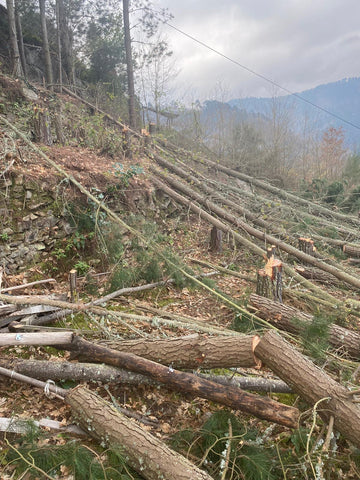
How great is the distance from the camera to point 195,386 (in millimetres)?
2650

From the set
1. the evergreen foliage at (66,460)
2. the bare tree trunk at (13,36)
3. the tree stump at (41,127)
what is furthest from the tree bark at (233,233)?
the bare tree trunk at (13,36)

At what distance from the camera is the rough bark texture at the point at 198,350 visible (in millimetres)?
2584

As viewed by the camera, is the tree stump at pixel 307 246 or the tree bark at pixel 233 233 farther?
the tree stump at pixel 307 246

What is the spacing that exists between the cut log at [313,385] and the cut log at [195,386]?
192mm

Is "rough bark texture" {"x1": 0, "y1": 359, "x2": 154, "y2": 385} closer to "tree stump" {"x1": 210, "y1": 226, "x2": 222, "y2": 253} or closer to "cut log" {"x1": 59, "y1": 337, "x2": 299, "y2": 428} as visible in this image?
"cut log" {"x1": 59, "y1": 337, "x2": 299, "y2": 428}

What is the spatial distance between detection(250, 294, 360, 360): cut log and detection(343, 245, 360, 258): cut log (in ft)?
10.6

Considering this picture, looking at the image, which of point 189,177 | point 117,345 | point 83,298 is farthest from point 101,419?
point 189,177

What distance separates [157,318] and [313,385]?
1765mm

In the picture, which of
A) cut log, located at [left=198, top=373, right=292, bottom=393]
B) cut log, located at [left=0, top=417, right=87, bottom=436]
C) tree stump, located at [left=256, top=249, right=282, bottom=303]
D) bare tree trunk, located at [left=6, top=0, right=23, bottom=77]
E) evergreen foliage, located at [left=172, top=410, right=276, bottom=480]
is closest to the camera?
evergreen foliage, located at [left=172, top=410, right=276, bottom=480]

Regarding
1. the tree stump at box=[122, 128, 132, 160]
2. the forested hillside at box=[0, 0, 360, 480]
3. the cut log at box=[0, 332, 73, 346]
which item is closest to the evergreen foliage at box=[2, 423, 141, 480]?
the forested hillside at box=[0, 0, 360, 480]

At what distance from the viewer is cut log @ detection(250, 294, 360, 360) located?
150 inches

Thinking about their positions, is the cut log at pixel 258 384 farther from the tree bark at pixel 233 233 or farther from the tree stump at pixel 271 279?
the tree bark at pixel 233 233

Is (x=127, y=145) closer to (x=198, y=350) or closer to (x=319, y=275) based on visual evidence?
(x=319, y=275)

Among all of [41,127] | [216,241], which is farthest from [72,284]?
[41,127]
